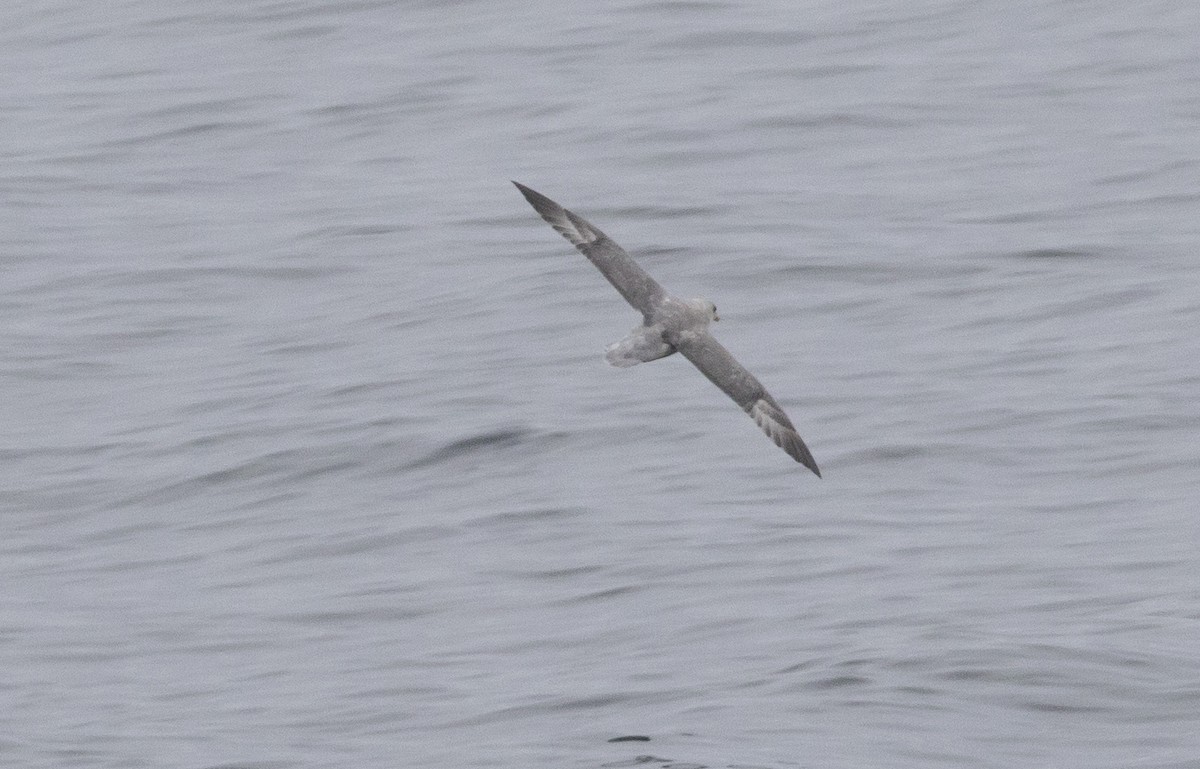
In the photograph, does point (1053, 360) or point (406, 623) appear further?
point (1053, 360)

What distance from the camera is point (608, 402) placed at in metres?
15.8

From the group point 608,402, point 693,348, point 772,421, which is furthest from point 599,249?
point 608,402

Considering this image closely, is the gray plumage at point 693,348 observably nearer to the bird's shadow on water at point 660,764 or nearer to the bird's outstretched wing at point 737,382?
the bird's outstretched wing at point 737,382

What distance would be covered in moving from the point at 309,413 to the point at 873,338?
3.83m

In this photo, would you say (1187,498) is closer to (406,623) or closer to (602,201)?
(406,623)

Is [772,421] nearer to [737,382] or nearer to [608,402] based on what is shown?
[737,382]

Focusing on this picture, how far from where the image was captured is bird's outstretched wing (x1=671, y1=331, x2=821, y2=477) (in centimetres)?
1145

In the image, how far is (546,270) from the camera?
18344mm

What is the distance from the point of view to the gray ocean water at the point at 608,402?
11.6 m

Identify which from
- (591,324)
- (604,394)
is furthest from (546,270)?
(604,394)

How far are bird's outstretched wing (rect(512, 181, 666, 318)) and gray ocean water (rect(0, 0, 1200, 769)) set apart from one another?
1.82m

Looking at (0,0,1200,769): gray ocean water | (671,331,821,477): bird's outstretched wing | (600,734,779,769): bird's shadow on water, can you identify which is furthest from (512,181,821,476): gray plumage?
(600,734,779,769): bird's shadow on water

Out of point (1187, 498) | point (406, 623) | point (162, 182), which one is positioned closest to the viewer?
point (406, 623)

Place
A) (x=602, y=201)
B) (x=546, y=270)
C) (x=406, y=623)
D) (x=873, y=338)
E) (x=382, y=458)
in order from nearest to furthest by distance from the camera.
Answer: (x=406, y=623), (x=382, y=458), (x=873, y=338), (x=546, y=270), (x=602, y=201)
